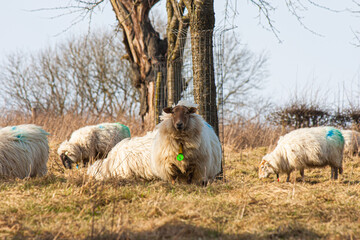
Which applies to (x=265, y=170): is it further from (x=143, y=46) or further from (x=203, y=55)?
(x=143, y=46)

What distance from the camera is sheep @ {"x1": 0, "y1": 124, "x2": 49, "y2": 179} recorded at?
5312 millimetres

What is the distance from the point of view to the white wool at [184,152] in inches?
192

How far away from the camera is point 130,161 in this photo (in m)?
5.73

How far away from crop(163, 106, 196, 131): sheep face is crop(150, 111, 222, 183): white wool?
0.26ft

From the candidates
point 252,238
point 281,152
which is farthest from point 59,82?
point 252,238

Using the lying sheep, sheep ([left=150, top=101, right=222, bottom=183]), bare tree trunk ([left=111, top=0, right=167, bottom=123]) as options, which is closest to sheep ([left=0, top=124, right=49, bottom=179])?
the lying sheep

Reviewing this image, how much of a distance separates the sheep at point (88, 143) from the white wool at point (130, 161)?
2.80 meters

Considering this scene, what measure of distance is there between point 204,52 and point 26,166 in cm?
353

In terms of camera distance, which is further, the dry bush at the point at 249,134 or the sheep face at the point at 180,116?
the dry bush at the point at 249,134

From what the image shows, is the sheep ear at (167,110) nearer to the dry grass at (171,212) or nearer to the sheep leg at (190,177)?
the sheep leg at (190,177)

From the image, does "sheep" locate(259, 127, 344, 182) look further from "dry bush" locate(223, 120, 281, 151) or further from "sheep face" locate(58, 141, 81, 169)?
"dry bush" locate(223, 120, 281, 151)

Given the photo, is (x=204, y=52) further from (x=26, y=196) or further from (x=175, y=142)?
(x=26, y=196)

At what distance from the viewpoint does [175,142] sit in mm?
4895

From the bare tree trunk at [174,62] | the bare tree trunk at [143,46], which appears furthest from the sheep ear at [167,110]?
the bare tree trunk at [143,46]
